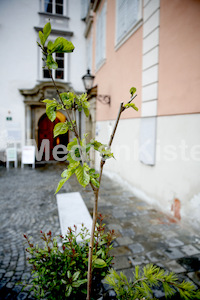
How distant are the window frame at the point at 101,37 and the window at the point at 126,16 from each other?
1.31m

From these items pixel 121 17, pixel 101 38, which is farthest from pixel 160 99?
pixel 101 38

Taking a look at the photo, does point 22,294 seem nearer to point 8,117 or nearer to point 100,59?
point 100,59

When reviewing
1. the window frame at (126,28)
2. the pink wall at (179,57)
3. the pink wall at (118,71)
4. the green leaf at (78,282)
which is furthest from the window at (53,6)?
the green leaf at (78,282)

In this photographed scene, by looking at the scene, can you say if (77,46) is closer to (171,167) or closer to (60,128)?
(171,167)

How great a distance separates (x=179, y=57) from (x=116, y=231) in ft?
10.4

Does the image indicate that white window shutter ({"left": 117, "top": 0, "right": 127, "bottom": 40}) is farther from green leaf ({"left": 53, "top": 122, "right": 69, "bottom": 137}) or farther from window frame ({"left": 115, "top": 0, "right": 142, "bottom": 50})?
green leaf ({"left": 53, "top": 122, "right": 69, "bottom": 137})

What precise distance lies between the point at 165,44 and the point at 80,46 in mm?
7738

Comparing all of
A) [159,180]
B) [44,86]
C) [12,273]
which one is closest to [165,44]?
[159,180]

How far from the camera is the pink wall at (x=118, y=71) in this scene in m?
5.21

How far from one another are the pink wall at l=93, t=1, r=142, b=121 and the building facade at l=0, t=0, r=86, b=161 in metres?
2.95

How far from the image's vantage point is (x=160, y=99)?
420 cm

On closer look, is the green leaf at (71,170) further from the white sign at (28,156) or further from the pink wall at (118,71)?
the white sign at (28,156)

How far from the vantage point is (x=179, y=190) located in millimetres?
3688

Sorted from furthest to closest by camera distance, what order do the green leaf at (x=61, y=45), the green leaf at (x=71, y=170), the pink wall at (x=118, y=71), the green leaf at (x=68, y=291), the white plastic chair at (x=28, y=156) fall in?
the white plastic chair at (x=28, y=156) < the pink wall at (x=118, y=71) < the green leaf at (x=68, y=291) < the green leaf at (x=71, y=170) < the green leaf at (x=61, y=45)
